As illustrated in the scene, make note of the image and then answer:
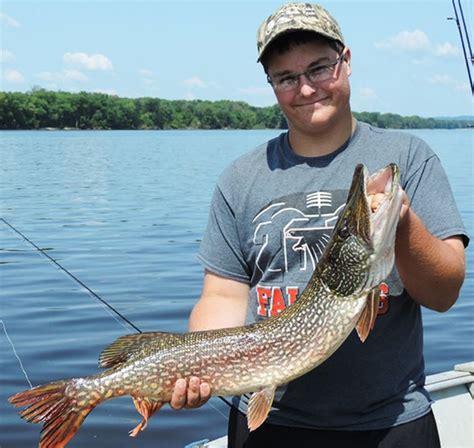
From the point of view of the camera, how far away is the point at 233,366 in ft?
9.87

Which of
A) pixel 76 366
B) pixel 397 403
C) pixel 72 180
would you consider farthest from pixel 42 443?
pixel 72 180

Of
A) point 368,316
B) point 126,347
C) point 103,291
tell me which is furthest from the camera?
point 103,291

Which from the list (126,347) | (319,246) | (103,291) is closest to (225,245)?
(319,246)

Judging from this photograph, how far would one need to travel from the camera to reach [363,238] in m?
2.70

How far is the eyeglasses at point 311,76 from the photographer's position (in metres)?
3.03

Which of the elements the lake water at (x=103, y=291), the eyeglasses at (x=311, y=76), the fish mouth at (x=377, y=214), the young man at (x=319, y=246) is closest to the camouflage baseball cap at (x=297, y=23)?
the young man at (x=319, y=246)

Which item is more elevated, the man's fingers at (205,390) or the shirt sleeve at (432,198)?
the shirt sleeve at (432,198)

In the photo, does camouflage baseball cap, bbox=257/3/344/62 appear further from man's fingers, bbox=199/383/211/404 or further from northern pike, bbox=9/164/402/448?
man's fingers, bbox=199/383/211/404

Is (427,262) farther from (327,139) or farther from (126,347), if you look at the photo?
(126,347)

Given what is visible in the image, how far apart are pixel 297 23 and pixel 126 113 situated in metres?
113

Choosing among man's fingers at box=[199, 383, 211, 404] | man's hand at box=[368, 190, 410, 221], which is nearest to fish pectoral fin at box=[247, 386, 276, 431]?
man's fingers at box=[199, 383, 211, 404]

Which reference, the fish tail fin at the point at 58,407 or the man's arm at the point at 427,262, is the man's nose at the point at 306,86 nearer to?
the man's arm at the point at 427,262

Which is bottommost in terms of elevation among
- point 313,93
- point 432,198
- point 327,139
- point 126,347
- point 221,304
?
point 126,347

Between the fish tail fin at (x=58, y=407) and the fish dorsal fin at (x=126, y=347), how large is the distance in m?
0.14
